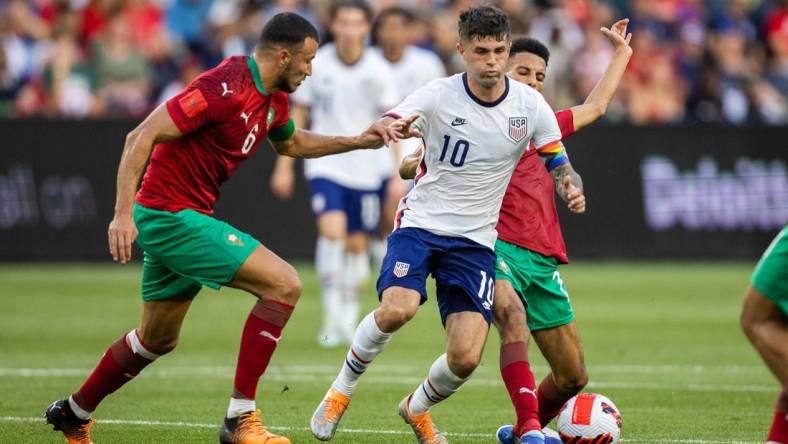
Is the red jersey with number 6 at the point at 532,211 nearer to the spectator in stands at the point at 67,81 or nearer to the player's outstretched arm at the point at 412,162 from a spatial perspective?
the player's outstretched arm at the point at 412,162

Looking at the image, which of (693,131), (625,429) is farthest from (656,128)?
(625,429)

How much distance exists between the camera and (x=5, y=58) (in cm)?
2183

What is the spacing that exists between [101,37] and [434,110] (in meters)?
15.7

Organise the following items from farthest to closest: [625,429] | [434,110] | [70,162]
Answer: [70,162], [625,429], [434,110]

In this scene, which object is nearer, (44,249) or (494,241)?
(494,241)

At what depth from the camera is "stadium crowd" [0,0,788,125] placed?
22.1 metres

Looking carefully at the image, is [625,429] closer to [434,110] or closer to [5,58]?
[434,110]

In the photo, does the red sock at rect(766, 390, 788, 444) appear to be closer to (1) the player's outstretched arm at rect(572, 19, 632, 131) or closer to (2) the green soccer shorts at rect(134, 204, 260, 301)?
(1) the player's outstretched arm at rect(572, 19, 632, 131)

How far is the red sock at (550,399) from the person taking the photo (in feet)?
28.1

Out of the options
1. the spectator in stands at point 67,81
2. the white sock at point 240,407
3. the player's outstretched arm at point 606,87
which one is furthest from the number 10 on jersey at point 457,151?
the spectator in stands at point 67,81

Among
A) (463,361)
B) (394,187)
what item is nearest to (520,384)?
(463,361)

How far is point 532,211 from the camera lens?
865 cm

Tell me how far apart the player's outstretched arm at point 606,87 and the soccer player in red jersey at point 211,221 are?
1.35 metres

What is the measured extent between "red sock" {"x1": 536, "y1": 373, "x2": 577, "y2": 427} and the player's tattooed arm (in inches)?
47.4
